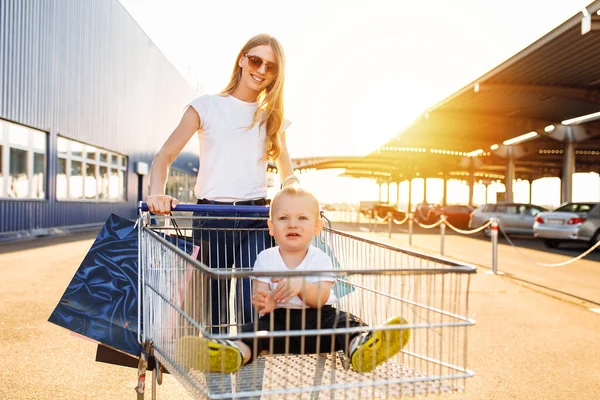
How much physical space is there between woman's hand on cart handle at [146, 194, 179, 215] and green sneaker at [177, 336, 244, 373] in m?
0.68

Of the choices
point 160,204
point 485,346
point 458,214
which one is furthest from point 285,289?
point 458,214

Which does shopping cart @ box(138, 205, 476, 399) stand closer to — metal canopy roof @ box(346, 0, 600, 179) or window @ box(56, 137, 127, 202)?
metal canopy roof @ box(346, 0, 600, 179)

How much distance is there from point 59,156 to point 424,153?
3009 centimetres

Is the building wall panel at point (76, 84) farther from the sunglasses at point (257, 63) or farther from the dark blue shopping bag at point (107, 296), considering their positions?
the sunglasses at point (257, 63)

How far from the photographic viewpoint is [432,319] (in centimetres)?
238

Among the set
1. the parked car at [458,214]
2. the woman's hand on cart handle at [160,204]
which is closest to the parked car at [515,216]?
the parked car at [458,214]

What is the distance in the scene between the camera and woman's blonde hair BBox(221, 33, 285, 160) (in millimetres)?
3188

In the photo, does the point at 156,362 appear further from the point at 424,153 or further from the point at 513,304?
the point at 424,153

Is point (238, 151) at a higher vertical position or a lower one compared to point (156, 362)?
higher

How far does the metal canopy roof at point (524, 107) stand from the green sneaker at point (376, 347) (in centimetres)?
1456

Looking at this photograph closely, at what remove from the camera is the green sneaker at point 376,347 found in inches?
85.9

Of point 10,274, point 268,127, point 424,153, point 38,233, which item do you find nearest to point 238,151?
point 268,127

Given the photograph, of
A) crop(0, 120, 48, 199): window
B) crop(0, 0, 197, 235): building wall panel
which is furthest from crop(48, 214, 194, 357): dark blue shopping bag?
crop(0, 120, 48, 199): window

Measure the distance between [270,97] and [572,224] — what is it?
14.3m
